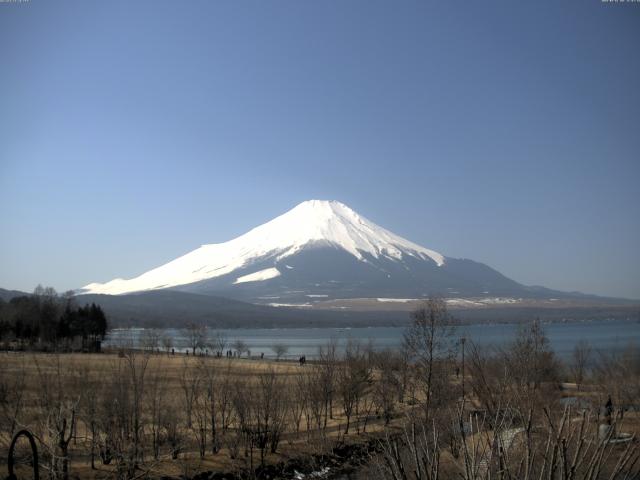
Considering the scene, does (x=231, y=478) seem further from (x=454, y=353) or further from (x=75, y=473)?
(x=454, y=353)

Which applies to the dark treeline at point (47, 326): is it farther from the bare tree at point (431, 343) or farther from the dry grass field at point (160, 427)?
the bare tree at point (431, 343)

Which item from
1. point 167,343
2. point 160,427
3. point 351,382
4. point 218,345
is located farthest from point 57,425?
point 218,345

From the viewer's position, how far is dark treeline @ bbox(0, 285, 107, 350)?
7494cm

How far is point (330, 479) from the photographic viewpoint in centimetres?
2294

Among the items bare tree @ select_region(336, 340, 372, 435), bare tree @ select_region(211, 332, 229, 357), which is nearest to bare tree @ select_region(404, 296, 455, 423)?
bare tree @ select_region(336, 340, 372, 435)

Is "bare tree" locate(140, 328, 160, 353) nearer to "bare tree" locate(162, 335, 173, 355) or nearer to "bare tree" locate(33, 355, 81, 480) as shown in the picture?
"bare tree" locate(33, 355, 81, 480)

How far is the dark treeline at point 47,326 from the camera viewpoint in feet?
246

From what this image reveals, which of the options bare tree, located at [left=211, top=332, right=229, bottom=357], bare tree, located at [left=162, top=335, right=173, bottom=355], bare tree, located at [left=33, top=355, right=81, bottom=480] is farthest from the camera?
bare tree, located at [left=162, top=335, right=173, bottom=355]

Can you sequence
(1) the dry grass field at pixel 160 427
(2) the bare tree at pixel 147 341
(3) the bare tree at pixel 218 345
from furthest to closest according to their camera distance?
(3) the bare tree at pixel 218 345
(2) the bare tree at pixel 147 341
(1) the dry grass field at pixel 160 427

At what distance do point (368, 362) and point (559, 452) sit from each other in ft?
121

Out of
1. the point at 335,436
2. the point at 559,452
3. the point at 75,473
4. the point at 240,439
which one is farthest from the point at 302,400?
the point at 559,452

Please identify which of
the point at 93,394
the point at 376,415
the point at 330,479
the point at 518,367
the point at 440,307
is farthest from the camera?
the point at 376,415

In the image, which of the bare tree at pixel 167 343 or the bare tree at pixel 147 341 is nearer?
the bare tree at pixel 147 341

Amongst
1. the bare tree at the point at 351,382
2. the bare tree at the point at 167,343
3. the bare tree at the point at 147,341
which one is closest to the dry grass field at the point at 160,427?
the bare tree at the point at 351,382
